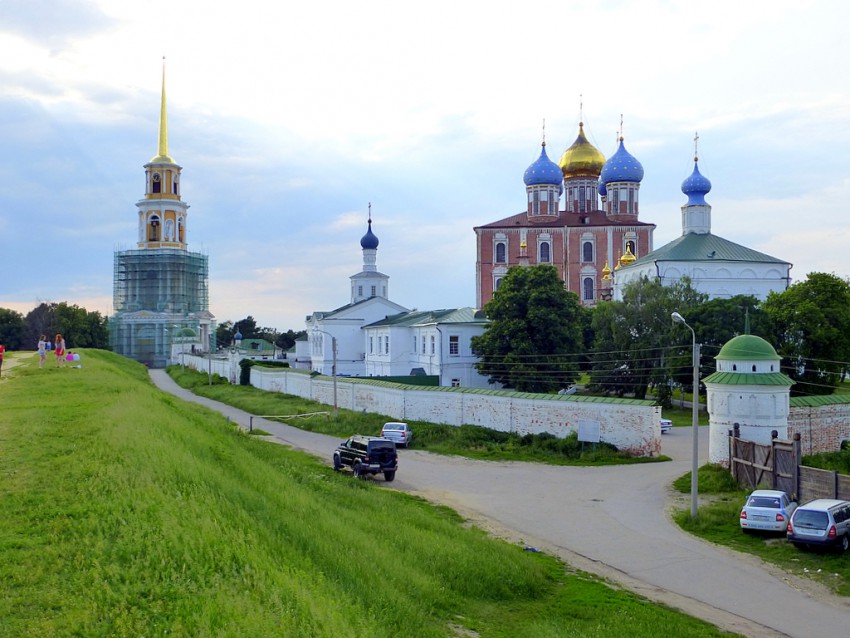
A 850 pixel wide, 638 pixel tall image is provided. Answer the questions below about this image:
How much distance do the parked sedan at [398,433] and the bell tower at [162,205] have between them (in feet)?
212

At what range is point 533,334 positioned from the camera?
44375 mm

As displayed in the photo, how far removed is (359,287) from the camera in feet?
241

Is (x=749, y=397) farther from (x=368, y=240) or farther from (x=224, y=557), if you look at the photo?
(x=368, y=240)

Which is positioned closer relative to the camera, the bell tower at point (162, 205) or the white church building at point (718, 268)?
the white church building at point (718, 268)

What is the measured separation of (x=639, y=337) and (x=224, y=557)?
3840 centimetres

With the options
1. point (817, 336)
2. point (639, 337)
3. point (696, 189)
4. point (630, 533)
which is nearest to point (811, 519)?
point (630, 533)

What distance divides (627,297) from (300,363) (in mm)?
35857

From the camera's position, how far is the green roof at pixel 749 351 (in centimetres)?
2520

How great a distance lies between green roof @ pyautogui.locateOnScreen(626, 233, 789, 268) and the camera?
184 feet

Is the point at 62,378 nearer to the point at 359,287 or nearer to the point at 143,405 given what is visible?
the point at 143,405

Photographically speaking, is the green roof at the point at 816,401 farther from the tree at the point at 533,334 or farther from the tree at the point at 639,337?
the tree at the point at 533,334

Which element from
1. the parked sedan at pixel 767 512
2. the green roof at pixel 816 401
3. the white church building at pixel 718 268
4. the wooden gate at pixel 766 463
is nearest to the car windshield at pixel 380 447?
the wooden gate at pixel 766 463

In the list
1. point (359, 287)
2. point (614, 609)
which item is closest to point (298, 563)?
point (614, 609)

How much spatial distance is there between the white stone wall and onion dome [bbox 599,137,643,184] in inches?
1678
